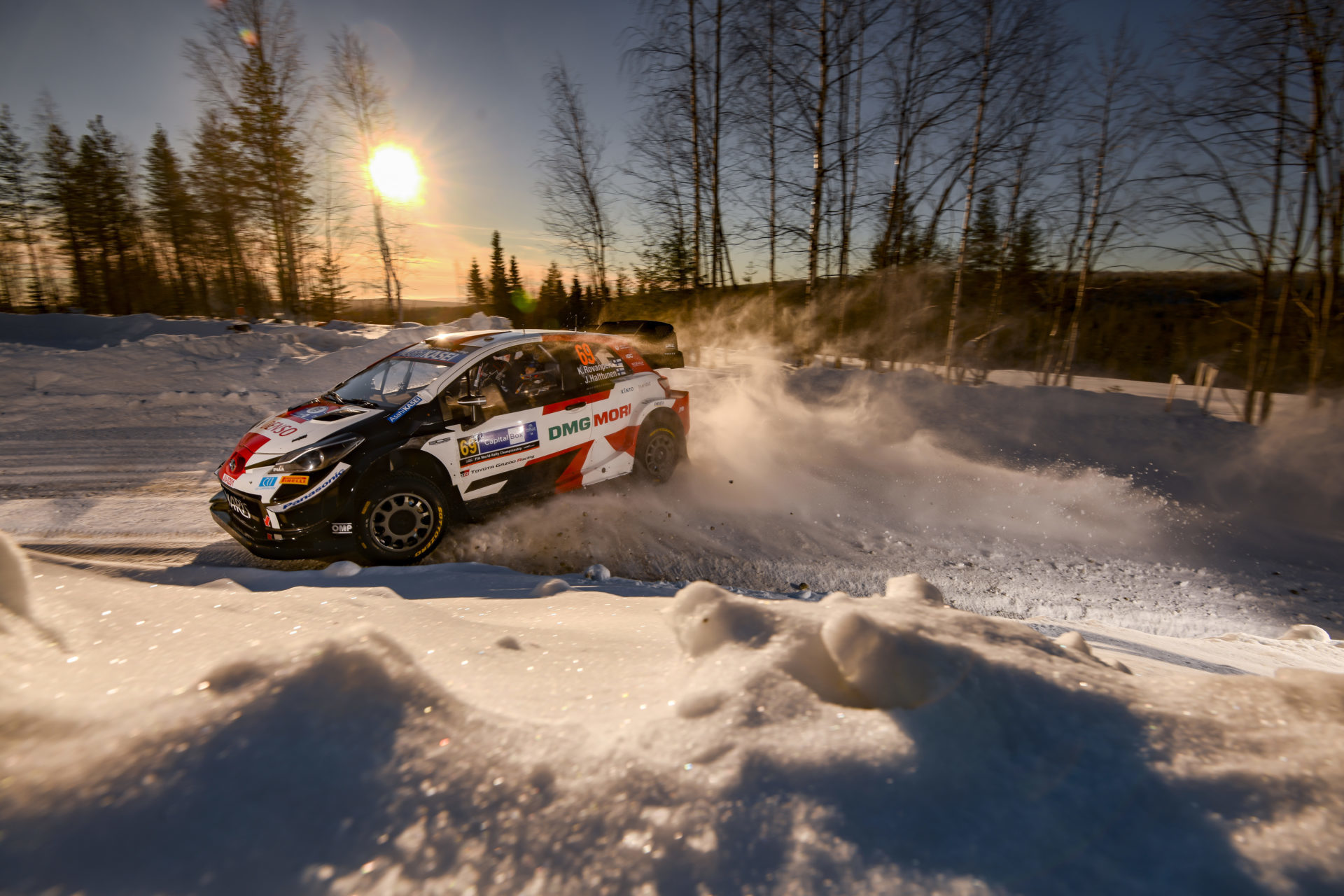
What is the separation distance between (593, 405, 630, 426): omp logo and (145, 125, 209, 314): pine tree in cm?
3318

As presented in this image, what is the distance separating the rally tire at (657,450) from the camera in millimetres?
6301

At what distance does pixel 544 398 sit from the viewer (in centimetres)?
536

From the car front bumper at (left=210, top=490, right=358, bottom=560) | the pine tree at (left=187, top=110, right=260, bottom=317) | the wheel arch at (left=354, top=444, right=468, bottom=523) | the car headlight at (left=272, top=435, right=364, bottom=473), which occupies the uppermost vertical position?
the pine tree at (left=187, top=110, right=260, bottom=317)

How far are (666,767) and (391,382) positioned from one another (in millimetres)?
4851

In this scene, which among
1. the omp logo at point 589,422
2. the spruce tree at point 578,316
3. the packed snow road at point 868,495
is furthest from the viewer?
the spruce tree at point 578,316

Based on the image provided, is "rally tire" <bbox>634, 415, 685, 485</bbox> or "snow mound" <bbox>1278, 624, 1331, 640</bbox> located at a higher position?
"rally tire" <bbox>634, 415, 685, 485</bbox>

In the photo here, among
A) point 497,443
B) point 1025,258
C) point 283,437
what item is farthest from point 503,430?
point 1025,258

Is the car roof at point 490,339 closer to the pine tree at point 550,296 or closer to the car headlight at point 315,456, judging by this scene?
the car headlight at point 315,456

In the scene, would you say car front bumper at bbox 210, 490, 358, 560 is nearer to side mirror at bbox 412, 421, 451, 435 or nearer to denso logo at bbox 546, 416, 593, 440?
side mirror at bbox 412, 421, 451, 435

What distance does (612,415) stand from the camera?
5.93m

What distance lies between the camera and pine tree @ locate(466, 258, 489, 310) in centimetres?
6469

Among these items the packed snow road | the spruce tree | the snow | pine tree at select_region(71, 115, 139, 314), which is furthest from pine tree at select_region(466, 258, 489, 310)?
the snow

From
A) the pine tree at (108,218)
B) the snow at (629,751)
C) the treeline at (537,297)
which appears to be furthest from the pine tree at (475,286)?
the snow at (629,751)

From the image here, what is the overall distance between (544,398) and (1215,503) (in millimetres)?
8468
